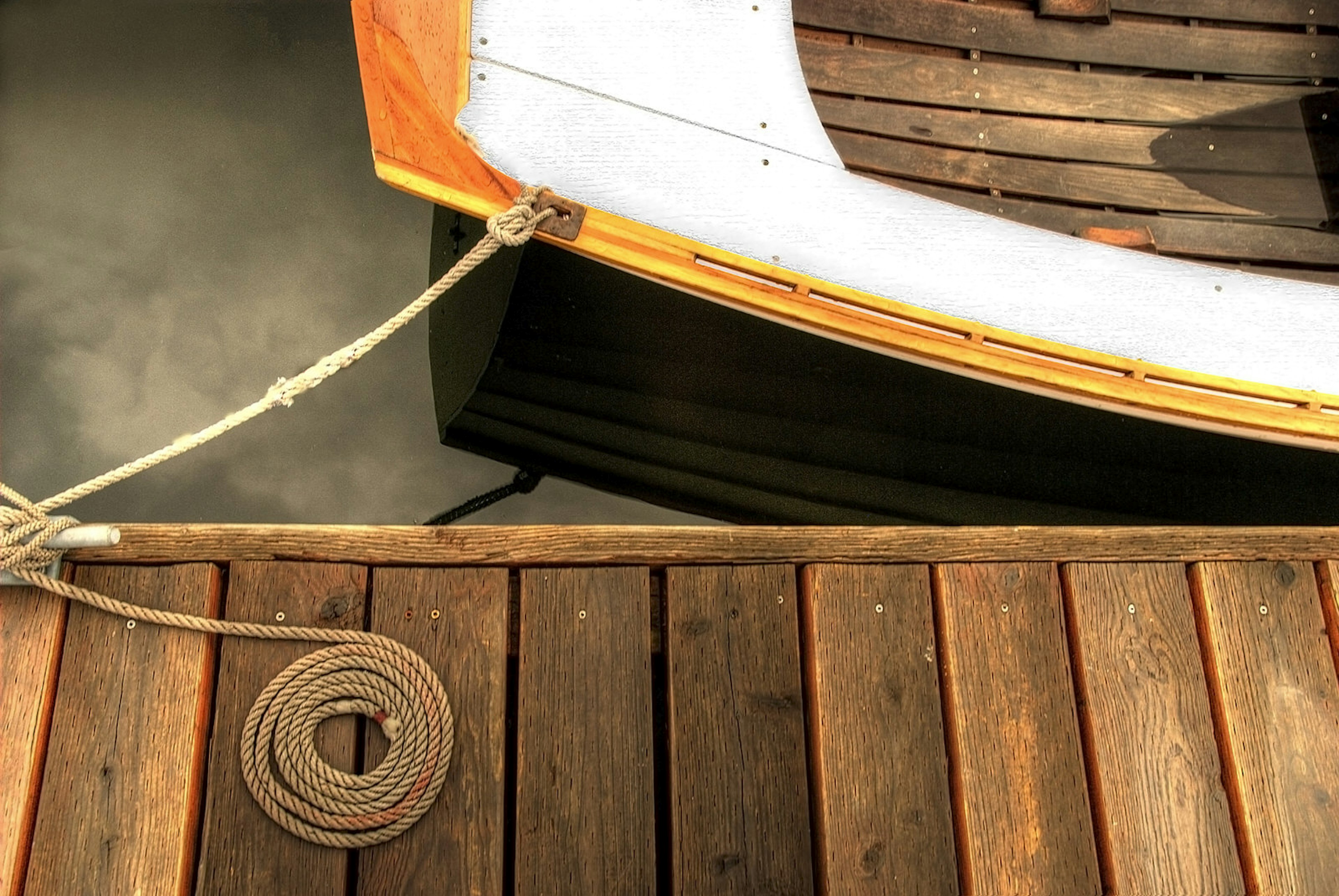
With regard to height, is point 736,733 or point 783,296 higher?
point 783,296

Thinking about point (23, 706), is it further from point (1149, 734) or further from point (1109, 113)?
point (1109, 113)

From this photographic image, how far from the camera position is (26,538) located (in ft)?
4.65

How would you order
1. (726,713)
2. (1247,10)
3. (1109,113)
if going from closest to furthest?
(726,713) < (1109,113) < (1247,10)

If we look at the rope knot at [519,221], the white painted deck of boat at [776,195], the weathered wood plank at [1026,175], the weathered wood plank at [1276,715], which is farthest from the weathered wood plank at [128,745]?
the weathered wood plank at [1026,175]

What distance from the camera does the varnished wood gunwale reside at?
6.46ft

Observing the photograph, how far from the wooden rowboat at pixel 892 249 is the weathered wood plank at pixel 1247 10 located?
0.03 ft

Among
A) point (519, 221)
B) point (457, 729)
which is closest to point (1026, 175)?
point (519, 221)

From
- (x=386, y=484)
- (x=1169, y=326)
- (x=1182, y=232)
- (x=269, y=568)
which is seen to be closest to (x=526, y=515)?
(x=386, y=484)

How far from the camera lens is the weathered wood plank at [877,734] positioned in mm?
1457

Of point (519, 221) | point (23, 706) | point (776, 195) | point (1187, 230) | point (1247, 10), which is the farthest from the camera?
point (1247, 10)

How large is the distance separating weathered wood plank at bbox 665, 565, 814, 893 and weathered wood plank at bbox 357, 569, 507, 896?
252 mm

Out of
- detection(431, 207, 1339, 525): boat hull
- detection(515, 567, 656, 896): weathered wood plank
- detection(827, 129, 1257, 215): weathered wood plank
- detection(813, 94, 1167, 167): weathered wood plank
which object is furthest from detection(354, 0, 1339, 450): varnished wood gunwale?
detection(515, 567, 656, 896): weathered wood plank

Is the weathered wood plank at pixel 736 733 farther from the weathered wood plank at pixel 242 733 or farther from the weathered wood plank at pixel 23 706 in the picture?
the weathered wood plank at pixel 23 706

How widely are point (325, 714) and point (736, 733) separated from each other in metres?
0.58
